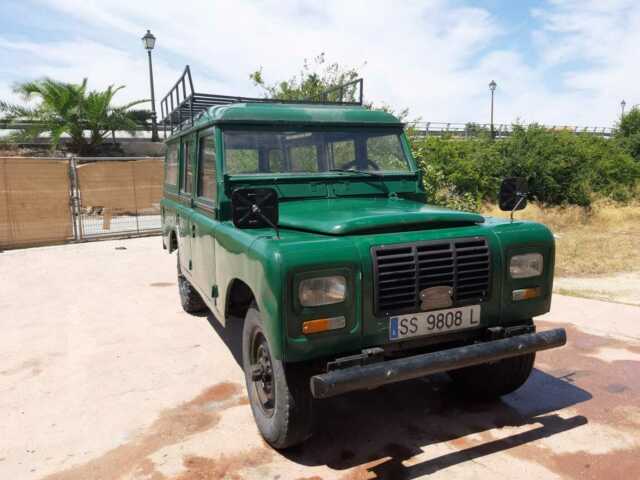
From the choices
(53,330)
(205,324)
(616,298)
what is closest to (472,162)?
(616,298)

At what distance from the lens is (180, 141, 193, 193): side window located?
512 centimetres

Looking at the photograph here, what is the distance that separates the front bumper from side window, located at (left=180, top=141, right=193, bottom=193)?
2.92 metres

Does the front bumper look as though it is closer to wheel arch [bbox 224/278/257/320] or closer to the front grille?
the front grille

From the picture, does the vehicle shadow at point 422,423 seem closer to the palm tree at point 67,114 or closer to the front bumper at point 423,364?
the front bumper at point 423,364

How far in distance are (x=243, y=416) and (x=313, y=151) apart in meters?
2.11

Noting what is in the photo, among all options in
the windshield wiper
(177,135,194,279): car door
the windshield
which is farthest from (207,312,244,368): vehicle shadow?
the windshield wiper

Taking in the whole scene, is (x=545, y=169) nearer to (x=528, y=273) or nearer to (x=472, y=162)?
(x=472, y=162)

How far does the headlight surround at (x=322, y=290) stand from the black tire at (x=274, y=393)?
1.37 feet

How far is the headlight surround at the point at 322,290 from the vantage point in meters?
2.75

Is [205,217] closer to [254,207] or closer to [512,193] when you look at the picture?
[254,207]

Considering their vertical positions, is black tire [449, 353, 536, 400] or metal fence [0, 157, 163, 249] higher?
metal fence [0, 157, 163, 249]

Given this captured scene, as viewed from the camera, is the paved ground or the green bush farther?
the green bush

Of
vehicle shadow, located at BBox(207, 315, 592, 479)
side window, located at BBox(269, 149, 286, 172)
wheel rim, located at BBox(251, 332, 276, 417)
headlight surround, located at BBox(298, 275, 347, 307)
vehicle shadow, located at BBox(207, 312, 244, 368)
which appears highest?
side window, located at BBox(269, 149, 286, 172)

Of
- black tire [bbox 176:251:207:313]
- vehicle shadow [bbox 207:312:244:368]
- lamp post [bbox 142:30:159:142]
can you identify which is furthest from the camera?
lamp post [bbox 142:30:159:142]
